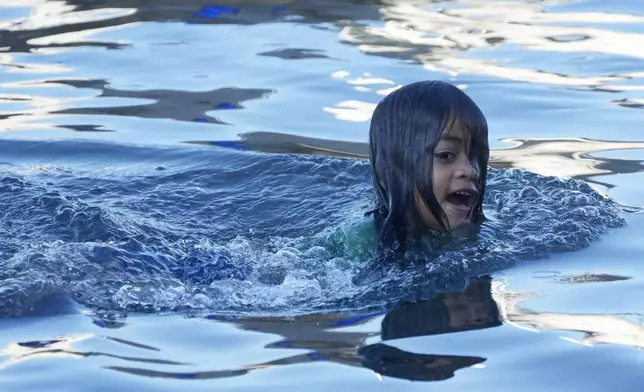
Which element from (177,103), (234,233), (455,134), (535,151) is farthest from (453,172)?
(177,103)

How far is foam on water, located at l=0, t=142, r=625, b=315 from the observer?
16.1ft

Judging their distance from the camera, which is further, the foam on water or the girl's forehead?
the girl's forehead

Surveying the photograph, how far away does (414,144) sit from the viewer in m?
5.25

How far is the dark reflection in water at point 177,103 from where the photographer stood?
8.49 metres

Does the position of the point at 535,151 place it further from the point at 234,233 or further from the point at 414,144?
the point at 414,144

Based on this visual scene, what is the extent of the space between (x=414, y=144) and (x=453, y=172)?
0.22 meters

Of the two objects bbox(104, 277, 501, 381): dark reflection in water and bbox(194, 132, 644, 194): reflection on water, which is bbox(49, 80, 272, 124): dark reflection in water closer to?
bbox(194, 132, 644, 194): reflection on water

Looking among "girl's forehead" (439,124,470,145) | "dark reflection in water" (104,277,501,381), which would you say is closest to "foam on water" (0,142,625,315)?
"dark reflection in water" (104,277,501,381)

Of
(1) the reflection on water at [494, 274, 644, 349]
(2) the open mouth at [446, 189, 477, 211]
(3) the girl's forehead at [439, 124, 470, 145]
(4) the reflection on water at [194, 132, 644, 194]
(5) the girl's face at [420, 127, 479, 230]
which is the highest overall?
(3) the girl's forehead at [439, 124, 470, 145]

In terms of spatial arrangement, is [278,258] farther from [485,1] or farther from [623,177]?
[485,1]

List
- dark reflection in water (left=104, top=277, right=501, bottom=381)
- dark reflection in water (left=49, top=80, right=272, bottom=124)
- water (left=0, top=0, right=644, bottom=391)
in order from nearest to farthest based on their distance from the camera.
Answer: dark reflection in water (left=104, top=277, right=501, bottom=381)
water (left=0, top=0, right=644, bottom=391)
dark reflection in water (left=49, top=80, right=272, bottom=124)

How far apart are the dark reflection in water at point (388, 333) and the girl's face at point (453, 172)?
A: 39 centimetres

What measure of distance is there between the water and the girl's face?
7.9 inches

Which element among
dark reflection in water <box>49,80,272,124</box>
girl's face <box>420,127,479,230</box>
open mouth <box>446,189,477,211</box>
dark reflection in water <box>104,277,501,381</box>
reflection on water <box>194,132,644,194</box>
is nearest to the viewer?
dark reflection in water <box>104,277,501,381</box>
